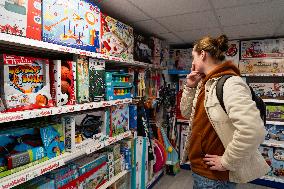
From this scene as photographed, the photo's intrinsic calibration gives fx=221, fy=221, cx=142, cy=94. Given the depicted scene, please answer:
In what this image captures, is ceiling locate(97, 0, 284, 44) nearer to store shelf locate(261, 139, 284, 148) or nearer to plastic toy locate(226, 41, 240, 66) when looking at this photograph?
plastic toy locate(226, 41, 240, 66)

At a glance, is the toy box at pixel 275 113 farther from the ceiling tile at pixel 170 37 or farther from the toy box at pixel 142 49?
the toy box at pixel 142 49

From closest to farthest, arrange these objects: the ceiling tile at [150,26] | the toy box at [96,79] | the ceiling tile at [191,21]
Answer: the toy box at [96,79] → the ceiling tile at [191,21] → the ceiling tile at [150,26]

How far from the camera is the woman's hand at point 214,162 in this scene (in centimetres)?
138

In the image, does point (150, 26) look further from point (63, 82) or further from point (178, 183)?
point (178, 183)

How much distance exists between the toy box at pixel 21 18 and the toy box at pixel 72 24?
0.08 meters

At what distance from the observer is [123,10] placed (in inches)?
99.3

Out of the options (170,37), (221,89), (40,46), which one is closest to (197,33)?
(170,37)

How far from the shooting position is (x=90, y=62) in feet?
6.98

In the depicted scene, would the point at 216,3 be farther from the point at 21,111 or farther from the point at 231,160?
the point at 21,111

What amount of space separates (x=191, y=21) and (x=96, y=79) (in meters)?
1.53

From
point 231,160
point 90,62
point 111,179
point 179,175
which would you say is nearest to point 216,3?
point 90,62

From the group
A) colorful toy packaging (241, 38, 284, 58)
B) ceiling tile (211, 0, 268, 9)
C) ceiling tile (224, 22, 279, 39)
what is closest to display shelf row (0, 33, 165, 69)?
ceiling tile (211, 0, 268, 9)

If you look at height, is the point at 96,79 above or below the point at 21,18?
below

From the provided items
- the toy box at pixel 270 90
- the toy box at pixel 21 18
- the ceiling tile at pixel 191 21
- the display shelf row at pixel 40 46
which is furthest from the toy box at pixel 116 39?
the toy box at pixel 270 90
